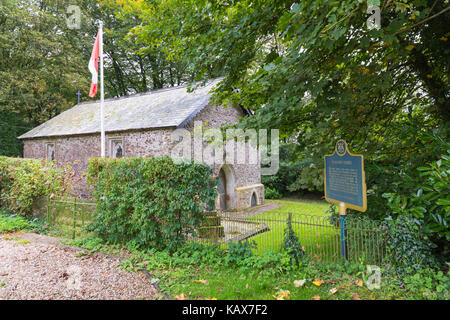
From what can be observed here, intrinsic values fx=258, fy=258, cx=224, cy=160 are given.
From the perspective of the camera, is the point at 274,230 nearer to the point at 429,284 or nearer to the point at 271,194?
the point at 429,284

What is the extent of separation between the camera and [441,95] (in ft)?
17.8

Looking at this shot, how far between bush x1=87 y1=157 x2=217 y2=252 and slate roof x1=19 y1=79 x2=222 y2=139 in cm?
473

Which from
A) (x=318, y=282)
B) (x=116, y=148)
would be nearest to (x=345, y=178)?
(x=318, y=282)

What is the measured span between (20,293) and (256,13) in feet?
22.1

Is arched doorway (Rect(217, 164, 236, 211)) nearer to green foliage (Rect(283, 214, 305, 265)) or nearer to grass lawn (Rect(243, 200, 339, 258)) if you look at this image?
grass lawn (Rect(243, 200, 339, 258))

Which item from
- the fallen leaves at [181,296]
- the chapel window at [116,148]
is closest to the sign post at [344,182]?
the fallen leaves at [181,296]

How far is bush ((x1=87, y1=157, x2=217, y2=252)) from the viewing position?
5.63 m

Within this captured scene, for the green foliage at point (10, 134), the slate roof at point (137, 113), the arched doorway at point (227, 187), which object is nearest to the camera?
the slate roof at point (137, 113)

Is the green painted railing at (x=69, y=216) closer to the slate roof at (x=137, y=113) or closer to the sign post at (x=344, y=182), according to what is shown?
the slate roof at (x=137, y=113)

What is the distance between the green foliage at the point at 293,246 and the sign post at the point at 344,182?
0.79 m

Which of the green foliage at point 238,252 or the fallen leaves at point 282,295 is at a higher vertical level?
the green foliage at point 238,252

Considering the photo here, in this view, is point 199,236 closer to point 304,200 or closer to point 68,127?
point 68,127

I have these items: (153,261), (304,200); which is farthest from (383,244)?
(304,200)

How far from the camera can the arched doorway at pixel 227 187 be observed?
15066 mm
